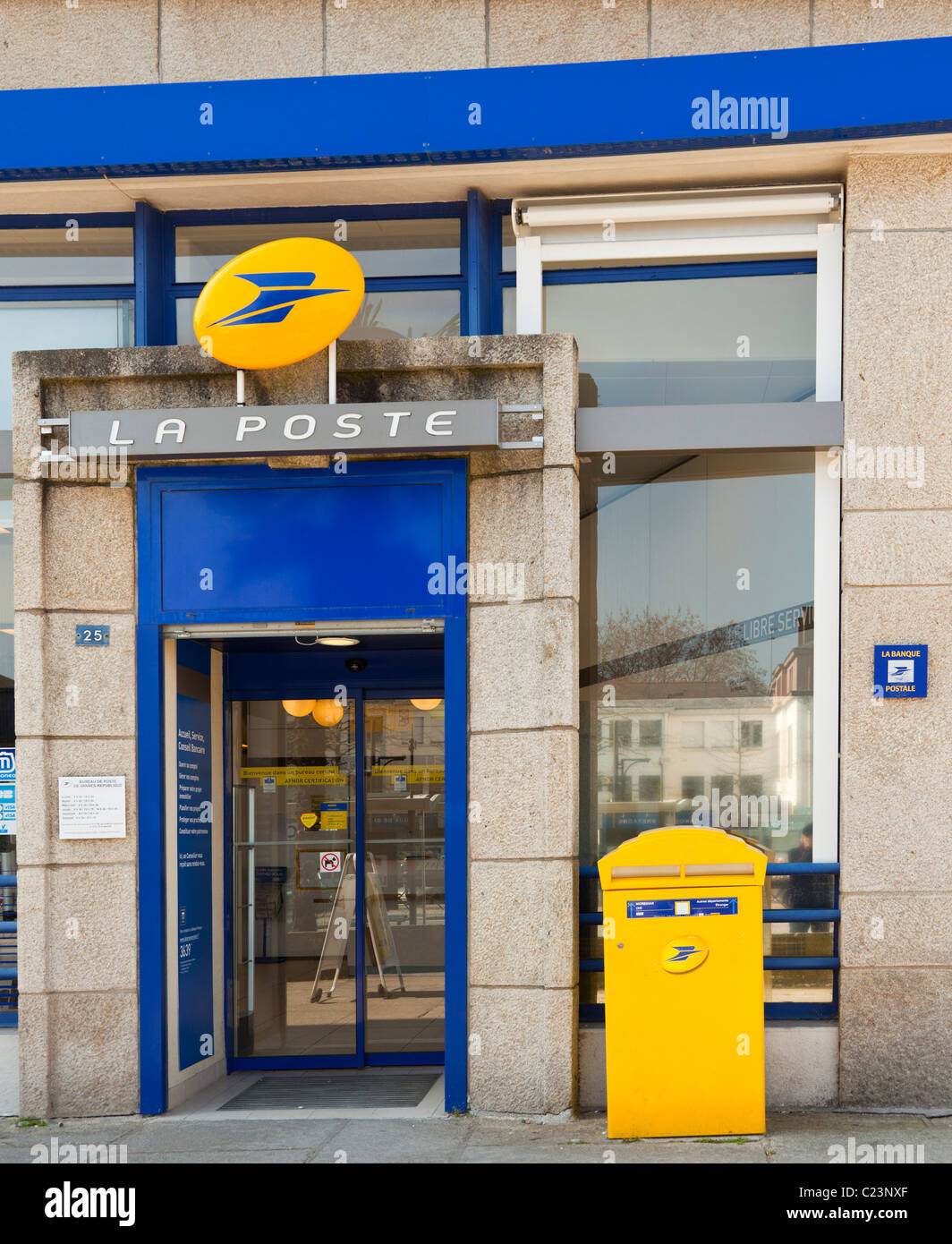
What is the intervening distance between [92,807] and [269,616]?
1.41 meters

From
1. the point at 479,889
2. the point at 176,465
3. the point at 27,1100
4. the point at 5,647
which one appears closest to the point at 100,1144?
the point at 27,1100

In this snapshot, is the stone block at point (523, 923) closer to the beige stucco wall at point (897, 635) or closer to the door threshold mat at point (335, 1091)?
the door threshold mat at point (335, 1091)

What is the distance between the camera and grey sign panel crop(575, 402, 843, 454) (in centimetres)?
679

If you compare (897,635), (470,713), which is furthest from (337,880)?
(897,635)

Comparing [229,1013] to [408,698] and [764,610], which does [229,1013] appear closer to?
[408,698]

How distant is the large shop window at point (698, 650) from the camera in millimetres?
6957

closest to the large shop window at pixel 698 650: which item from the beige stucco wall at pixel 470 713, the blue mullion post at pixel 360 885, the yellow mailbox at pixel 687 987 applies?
the beige stucco wall at pixel 470 713

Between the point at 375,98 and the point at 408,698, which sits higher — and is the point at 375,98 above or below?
above

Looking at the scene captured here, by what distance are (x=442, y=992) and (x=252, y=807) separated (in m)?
1.65

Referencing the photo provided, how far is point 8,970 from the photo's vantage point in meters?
7.15

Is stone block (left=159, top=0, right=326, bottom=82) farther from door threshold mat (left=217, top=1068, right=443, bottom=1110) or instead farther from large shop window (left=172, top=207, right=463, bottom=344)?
door threshold mat (left=217, top=1068, right=443, bottom=1110)

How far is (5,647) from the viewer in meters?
7.36

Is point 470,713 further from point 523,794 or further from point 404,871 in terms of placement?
point 404,871

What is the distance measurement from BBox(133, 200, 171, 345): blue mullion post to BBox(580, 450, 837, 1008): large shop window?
103 inches
